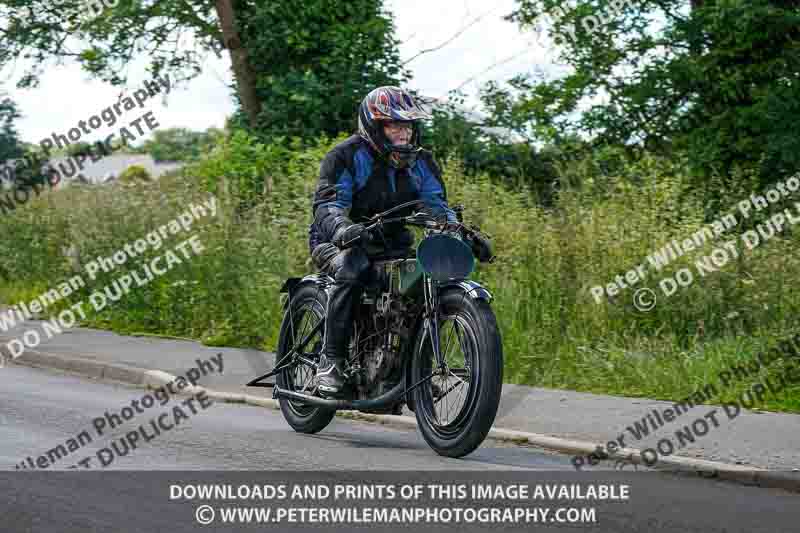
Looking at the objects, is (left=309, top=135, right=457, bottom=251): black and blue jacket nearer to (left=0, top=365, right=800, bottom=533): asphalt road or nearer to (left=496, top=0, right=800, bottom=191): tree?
(left=0, top=365, right=800, bottom=533): asphalt road

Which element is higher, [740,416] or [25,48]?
[25,48]

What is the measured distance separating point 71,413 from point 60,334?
675cm

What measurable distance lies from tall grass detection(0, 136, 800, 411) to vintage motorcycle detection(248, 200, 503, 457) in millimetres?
3284

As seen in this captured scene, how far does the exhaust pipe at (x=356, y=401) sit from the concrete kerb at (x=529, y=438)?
1126 millimetres

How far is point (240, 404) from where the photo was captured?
1167 centimetres

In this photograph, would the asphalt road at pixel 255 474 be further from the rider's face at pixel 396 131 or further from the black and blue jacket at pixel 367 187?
the rider's face at pixel 396 131

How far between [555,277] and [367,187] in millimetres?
4968

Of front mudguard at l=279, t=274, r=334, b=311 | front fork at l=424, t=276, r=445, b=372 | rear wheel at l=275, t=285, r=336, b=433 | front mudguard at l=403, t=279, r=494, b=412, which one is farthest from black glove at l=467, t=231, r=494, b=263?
rear wheel at l=275, t=285, r=336, b=433

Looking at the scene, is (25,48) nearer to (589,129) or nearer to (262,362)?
(589,129)

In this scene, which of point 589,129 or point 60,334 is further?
point 589,129

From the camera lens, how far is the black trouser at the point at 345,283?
28.1 feet

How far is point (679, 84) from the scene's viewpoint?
21.5 meters

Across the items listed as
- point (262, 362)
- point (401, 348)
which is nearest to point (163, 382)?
point (262, 362)
